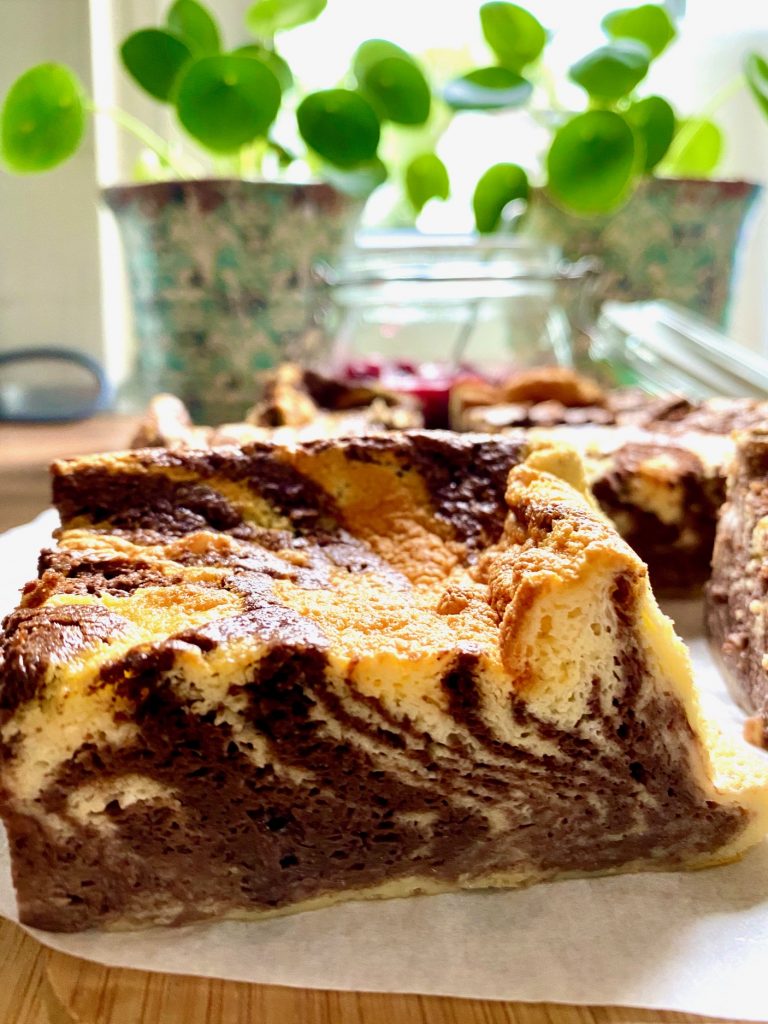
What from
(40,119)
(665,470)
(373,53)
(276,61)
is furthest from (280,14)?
(665,470)

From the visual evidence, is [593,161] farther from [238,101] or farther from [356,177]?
[238,101]

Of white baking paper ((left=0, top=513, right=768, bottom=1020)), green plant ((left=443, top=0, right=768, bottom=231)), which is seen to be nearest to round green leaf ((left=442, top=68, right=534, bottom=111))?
green plant ((left=443, top=0, right=768, bottom=231))

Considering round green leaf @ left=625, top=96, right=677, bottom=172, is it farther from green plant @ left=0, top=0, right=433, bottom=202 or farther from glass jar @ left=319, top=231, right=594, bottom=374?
green plant @ left=0, top=0, right=433, bottom=202

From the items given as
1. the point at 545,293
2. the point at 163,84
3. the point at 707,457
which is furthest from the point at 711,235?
the point at 163,84

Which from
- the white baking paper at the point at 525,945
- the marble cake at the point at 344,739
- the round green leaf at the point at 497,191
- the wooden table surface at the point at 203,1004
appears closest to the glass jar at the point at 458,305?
the round green leaf at the point at 497,191

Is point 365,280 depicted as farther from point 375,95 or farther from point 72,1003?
point 72,1003

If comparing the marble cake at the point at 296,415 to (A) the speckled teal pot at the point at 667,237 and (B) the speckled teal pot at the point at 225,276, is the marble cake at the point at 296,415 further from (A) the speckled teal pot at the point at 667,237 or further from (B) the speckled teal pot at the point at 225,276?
(A) the speckled teal pot at the point at 667,237

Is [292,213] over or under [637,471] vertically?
over

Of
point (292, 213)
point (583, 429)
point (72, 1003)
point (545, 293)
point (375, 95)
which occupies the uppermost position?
point (375, 95)
